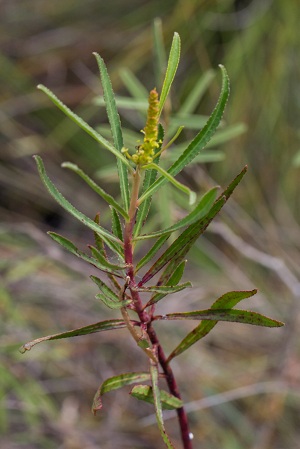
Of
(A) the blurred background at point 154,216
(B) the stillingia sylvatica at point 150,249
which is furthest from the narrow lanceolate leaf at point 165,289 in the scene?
(A) the blurred background at point 154,216

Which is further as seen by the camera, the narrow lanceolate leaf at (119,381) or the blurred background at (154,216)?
the blurred background at (154,216)

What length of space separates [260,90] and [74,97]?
52 centimetres

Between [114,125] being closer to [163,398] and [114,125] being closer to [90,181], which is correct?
[90,181]

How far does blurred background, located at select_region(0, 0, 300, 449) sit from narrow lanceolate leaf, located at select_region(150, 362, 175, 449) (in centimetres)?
73

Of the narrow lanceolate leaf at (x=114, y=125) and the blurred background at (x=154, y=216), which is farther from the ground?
the narrow lanceolate leaf at (x=114, y=125)

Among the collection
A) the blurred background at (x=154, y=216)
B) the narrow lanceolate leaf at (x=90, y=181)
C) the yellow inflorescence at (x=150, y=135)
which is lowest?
the blurred background at (x=154, y=216)

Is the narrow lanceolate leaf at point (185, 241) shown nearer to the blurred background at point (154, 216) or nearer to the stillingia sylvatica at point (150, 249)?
the stillingia sylvatica at point (150, 249)

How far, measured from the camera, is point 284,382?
1331 mm

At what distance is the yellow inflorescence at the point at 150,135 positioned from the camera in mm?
362

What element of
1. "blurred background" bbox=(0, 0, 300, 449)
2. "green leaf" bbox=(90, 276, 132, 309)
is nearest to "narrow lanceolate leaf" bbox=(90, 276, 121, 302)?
"green leaf" bbox=(90, 276, 132, 309)

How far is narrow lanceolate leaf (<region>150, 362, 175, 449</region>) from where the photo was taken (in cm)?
38

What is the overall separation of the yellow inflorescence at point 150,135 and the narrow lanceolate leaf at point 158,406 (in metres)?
0.13

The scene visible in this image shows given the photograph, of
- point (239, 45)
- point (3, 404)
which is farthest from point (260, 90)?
point (3, 404)

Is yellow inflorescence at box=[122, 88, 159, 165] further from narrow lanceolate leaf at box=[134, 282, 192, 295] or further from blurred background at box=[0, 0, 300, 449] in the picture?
blurred background at box=[0, 0, 300, 449]
